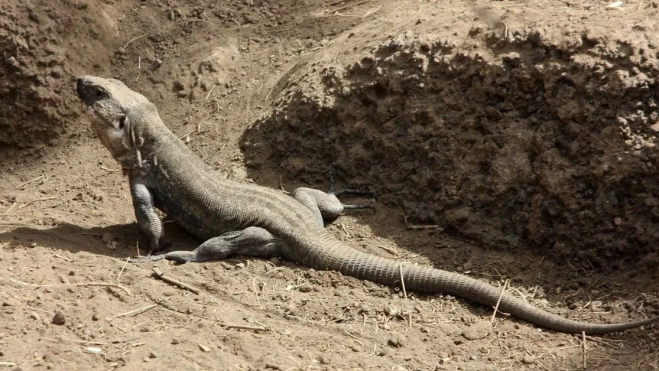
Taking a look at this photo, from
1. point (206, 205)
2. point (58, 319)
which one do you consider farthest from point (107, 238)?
point (58, 319)

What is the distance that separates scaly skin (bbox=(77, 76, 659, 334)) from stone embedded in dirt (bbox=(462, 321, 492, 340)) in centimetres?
27

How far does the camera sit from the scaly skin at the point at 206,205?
646 cm

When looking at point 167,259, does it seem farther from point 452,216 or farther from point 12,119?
point 12,119

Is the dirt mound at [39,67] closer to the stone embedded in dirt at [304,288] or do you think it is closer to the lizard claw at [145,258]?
the lizard claw at [145,258]

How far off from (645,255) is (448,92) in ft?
7.63

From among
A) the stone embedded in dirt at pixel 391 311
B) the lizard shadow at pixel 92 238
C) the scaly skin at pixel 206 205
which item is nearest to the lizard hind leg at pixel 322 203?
the scaly skin at pixel 206 205

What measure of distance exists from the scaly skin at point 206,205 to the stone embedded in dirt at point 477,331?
0.27 metres

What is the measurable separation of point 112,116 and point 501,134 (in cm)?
389

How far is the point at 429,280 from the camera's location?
6.26 m

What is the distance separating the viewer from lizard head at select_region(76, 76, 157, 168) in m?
7.48

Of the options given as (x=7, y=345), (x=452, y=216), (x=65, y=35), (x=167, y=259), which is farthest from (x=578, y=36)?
(x=65, y=35)

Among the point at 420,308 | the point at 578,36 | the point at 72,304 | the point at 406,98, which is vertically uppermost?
the point at 578,36

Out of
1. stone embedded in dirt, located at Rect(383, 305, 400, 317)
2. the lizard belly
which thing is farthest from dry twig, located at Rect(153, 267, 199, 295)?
stone embedded in dirt, located at Rect(383, 305, 400, 317)

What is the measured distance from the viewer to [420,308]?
241 inches
